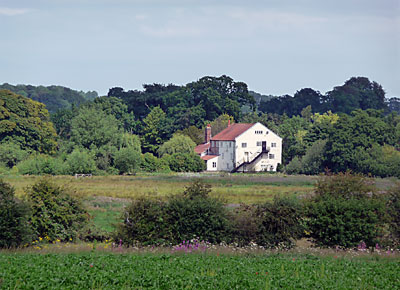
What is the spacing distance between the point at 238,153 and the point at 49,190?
2631 inches

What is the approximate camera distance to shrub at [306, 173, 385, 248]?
21344 mm

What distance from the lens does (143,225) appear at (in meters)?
21.3

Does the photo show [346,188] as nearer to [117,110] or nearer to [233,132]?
[233,132]

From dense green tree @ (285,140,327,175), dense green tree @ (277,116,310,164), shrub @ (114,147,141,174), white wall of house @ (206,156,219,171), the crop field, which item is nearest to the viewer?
the crop field

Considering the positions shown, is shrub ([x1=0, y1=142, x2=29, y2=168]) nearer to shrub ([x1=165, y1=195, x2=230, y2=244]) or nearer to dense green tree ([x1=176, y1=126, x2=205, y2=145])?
dense green tree ([x1=176, y1=126, x2=205, y2=145])

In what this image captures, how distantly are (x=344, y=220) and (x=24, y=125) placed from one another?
67218 mm

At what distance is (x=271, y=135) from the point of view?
90.6 m

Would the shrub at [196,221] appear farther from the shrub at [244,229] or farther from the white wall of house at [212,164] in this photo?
the white wall of house at [212,164]

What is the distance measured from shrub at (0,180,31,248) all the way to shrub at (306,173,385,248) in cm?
1030

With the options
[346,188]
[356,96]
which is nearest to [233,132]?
[356,96]

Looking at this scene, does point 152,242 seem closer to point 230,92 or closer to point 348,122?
point 348,122

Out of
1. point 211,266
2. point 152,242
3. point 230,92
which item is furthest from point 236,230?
point 230,92

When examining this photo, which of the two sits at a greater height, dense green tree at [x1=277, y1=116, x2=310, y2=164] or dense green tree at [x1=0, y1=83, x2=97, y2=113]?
dense green tree at [x1=0, y1=83, x2=97, y2=113]

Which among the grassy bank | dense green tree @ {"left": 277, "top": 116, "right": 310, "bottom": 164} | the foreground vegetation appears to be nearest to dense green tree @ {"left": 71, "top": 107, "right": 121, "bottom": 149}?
the grassy bank
